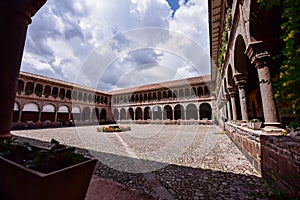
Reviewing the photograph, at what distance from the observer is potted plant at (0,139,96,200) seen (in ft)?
4.20

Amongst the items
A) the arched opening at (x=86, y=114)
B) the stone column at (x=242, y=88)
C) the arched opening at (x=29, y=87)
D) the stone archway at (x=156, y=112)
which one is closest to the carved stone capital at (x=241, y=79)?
the stone column at (x=242, y=88)

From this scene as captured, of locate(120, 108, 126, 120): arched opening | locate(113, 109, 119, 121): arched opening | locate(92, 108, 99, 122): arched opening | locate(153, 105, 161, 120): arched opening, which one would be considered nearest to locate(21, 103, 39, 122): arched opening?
locate(92, 108, 99, 122): arched opening

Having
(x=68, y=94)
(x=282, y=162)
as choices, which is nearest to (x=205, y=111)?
(x=282, y=162)

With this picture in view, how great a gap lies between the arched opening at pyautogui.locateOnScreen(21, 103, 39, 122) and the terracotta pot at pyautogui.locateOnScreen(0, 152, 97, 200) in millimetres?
23346

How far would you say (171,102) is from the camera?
26188 mm

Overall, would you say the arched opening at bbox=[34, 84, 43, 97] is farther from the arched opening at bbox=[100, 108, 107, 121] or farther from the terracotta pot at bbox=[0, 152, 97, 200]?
the terracotta pot at bbox=[0, 152, 97, 200]

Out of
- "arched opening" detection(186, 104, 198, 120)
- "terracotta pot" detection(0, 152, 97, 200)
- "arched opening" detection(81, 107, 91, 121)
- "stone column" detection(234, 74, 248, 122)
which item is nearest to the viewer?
"terracotta pot" detection(0, 152, 97, 200)

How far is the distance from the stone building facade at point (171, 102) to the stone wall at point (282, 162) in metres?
19.6

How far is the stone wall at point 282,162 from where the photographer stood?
193cm

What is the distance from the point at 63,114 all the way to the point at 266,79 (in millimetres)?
29512

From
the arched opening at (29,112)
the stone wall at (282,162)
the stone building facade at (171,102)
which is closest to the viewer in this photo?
the stone wall at (282,162)

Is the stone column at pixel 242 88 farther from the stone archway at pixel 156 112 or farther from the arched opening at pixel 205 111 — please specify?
the stone archway at pixel 156 112

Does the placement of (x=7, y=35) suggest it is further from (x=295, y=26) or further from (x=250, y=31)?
(x=250, y=31)

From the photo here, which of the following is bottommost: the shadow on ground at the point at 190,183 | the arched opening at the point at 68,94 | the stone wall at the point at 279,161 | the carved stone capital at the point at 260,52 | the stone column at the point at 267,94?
the shadow on ground at the point at 190,183
